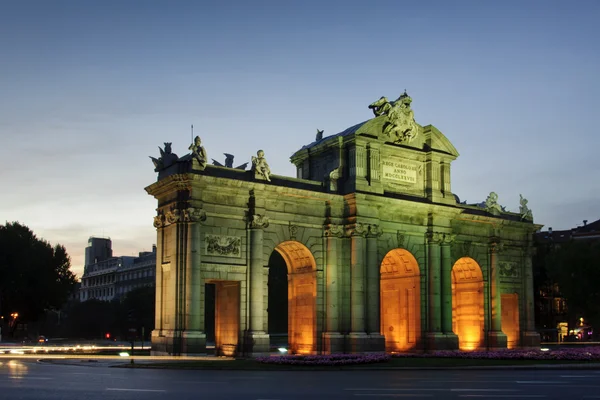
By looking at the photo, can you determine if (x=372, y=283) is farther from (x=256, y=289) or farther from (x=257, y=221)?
(x=257, y=221)

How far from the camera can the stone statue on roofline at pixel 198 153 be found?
4431 cm

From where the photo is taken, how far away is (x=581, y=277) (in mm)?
83812

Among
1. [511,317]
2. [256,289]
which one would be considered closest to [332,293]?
[256,289]

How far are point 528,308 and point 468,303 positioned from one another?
6233mm

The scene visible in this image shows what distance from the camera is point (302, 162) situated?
55.1 meters

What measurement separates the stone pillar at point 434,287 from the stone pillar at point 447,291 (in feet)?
1.58

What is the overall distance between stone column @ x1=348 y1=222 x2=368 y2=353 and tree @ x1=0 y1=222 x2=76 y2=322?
149 ft

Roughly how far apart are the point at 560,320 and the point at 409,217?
3163 inches

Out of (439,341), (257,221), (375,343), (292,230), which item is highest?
(257,221)

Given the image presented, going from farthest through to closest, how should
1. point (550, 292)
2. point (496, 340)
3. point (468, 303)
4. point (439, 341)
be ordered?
point (550, 292) < point (468, 303) < point (496, 340) < point (439, 341)

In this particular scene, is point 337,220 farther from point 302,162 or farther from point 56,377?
point 56,377

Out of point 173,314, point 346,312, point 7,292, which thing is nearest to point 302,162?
point 346,312

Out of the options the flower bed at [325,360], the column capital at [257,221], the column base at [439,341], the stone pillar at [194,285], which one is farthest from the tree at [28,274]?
the flower bed at [325,360]

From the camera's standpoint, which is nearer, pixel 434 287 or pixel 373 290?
pixel 373 290
